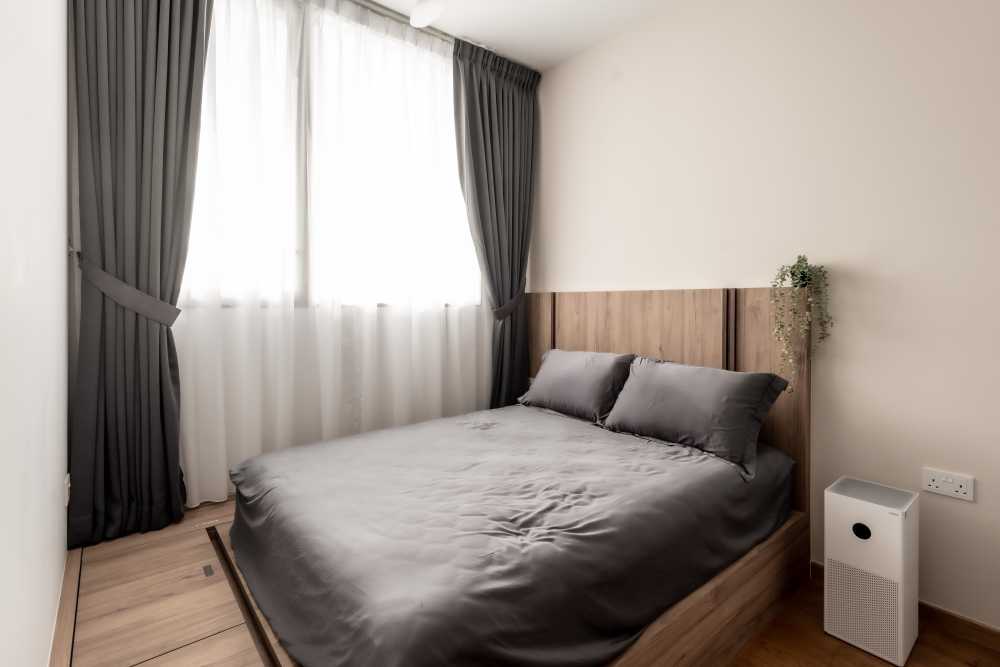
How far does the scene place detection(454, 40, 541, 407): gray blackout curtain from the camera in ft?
10.6

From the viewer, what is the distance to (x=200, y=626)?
1.56 meters

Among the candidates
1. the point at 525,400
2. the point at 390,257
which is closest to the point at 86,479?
the point at 390,257

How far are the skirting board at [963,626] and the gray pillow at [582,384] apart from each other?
141cm

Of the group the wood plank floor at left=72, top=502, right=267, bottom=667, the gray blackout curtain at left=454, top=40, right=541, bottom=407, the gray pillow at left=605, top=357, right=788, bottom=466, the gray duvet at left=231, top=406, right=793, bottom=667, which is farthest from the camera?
the gray blackout curtain at left=454, top=40, right=541, bottom=407

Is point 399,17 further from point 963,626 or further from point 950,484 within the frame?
point 963,626

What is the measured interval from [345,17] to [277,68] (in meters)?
0.51

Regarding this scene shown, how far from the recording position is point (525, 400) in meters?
2.90

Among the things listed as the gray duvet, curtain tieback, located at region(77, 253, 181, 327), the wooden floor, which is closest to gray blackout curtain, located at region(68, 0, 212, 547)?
curtain tieback, located at region(77, 253, 181, 327)

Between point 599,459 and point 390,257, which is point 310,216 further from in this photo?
point 599,459

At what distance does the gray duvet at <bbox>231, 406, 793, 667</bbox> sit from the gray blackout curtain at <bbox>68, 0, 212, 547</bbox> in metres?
0.63

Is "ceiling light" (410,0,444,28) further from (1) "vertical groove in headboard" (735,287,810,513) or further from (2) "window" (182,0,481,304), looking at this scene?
(1) "vertical groove in headboard" (735,287,810,513)

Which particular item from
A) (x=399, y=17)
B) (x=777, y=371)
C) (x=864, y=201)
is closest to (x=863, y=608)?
(x=777, y=371)

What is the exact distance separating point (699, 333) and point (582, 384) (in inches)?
25.6

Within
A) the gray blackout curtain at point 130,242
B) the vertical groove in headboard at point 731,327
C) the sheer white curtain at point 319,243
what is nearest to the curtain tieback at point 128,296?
the gray blackout curtain at point 130,242
